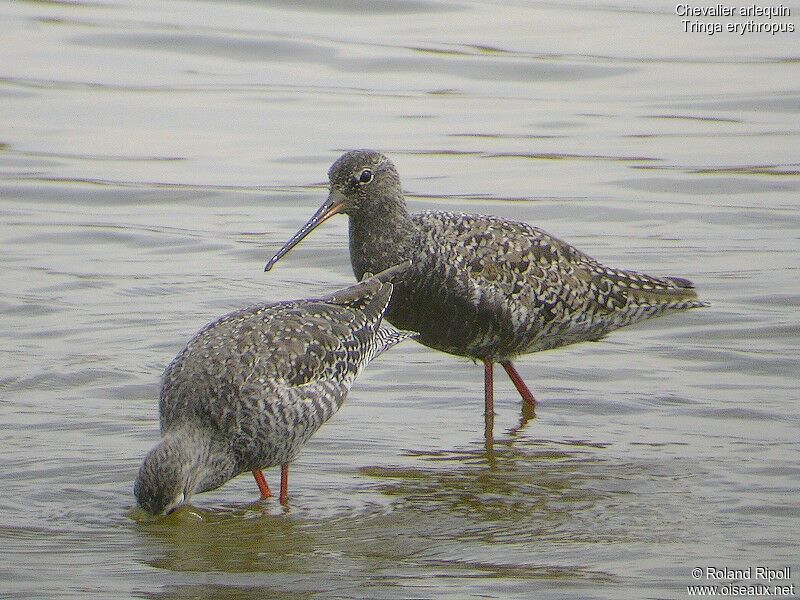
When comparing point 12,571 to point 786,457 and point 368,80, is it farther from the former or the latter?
point 368,80

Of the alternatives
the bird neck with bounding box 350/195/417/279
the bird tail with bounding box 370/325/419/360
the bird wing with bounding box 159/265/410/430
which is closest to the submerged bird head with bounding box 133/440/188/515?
the bird wing with bounding box 159/265/410/430

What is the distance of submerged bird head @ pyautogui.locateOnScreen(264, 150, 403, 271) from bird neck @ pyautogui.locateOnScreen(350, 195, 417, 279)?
1.0 inches

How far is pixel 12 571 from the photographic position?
6996 millimetres

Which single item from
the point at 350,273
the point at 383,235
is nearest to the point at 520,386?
the point at 383,235

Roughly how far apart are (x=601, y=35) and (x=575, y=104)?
104 inches

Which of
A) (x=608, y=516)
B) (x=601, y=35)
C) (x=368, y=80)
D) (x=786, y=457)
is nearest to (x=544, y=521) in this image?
(x=608, y=516)

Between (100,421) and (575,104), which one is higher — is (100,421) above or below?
below

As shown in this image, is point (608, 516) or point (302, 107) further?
point (302, 107)

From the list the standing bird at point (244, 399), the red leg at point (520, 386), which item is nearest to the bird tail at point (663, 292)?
the red leg at point (520, 386)

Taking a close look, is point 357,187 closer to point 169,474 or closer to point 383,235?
point 383,235

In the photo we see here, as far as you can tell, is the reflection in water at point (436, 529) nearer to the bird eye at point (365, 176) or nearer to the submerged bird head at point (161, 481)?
the submerged bird head at point (161, 481)

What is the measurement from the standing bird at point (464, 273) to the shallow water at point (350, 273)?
422 millimetres

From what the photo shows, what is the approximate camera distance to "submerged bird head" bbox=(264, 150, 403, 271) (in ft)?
30.2

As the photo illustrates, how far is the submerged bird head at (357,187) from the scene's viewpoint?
922cm
